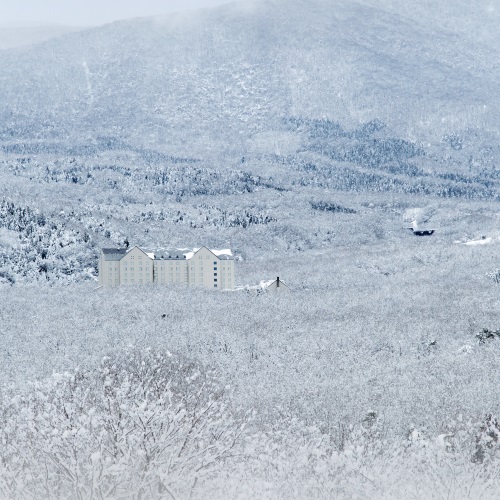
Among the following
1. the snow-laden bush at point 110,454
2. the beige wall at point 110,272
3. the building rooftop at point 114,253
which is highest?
the snow-laden bush at point 110,454

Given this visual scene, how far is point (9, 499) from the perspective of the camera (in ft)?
97.3

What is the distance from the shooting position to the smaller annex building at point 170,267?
12300 cm

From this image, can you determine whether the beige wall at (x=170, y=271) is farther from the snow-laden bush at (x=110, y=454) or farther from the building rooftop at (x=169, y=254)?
the snow-laden bush at (x=110, y=454)

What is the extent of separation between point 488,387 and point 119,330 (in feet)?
155

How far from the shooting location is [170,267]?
123 m

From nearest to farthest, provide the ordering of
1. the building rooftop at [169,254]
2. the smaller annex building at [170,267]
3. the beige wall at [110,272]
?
the building rooftop at [169,254] → the smaller annex building at [170,267] → the beige wall at [110,272]

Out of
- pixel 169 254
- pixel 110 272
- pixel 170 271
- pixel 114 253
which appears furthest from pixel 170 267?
pixel 110 272

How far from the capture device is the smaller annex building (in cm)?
12300

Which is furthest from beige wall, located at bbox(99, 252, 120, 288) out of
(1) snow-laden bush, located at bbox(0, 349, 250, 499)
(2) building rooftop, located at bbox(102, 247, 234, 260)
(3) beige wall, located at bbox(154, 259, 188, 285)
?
(1) snow-laden bush, located at bbox(0, 349, 250, 499)

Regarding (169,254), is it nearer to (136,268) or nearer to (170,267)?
(170,267)

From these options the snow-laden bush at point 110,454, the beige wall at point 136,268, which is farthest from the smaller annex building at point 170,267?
the snow-laden bush at point 110,454

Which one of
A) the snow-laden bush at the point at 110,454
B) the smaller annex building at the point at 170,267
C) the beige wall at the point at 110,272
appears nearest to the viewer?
Result: the snow-laden bush at the point at 110,454

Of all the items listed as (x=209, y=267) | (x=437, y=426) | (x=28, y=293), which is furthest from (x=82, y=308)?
(x=437, y=426)

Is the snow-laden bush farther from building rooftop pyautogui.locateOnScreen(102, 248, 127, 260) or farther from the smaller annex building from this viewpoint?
building rooftop pyautogui.locateOnScreen(102, 248, 127, 260)
